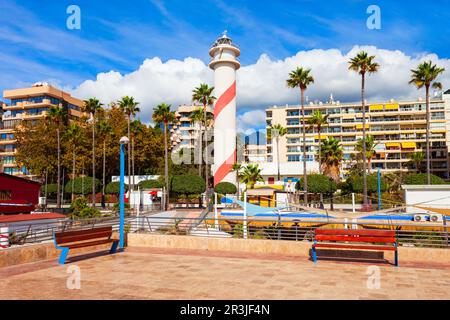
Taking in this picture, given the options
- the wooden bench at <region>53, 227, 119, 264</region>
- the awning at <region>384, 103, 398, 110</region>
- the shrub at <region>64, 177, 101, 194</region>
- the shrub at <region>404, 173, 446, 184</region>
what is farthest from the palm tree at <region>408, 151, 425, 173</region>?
the wooden bench at <region>53, 227, 119, 264</region>

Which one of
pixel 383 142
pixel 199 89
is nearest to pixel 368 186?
pixel 199 89

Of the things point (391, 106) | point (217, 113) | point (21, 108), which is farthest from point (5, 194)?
point (391, 106)

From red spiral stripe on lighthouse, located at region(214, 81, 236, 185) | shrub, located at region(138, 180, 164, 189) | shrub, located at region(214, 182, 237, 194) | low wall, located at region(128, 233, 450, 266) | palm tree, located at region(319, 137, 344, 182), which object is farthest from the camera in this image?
shrub, located at region(138, 180, 164, 189)

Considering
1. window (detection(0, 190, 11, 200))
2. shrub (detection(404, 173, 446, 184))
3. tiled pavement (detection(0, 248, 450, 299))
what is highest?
shrub (detection(404, 173, 446, 184))

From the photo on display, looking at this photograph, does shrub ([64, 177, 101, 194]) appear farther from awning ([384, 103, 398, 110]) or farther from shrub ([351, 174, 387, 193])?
awning ([384, 103, 398, 110])

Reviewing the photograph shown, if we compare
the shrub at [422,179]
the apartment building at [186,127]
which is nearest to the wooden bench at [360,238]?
the shrub at [422,179]

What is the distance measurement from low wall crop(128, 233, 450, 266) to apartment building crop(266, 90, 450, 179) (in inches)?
2689

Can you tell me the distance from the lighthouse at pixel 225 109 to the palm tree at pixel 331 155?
1211 centimetres

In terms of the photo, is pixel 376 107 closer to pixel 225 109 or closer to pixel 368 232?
pixel 225 109

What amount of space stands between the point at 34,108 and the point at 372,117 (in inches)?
2824

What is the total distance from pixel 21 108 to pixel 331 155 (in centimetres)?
6374

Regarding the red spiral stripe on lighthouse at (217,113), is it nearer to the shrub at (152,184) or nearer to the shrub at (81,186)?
the shrub at (152,184)

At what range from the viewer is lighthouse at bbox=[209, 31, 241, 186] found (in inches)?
1956
